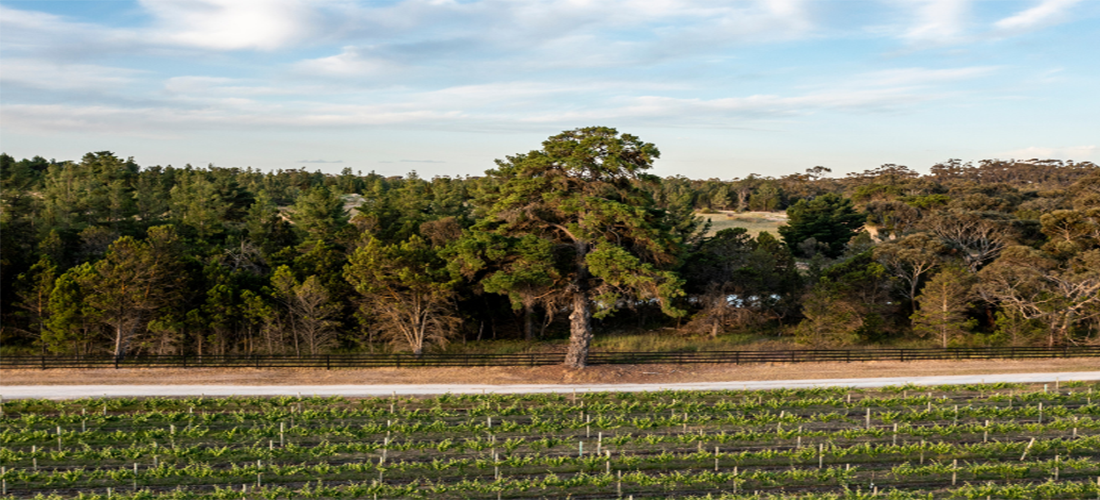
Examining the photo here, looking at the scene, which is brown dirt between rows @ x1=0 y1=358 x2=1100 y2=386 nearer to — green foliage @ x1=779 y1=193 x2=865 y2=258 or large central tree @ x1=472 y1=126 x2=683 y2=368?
large central tree @ x1=472 y1=126 x2=683 y2=368

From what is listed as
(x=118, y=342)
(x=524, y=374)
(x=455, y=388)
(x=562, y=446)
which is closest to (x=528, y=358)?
(x=524, y=374)

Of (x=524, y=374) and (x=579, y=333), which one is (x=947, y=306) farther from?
(x=524, y=374)

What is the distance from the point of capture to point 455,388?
27969 millimetres

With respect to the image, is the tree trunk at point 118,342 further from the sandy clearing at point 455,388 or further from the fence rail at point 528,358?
the sandy clearing at point 455,388

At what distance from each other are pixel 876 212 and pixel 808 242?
18.4 m

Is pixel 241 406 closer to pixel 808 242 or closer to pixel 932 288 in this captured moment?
pixel 932 288

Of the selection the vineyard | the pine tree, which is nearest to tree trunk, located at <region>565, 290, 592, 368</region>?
the vineyard

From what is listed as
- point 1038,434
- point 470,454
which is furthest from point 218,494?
point 1038,434

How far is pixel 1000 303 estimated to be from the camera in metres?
41.8

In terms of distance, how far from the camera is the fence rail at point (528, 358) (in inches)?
1270

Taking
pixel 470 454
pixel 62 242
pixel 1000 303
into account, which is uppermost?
pixel 62 242

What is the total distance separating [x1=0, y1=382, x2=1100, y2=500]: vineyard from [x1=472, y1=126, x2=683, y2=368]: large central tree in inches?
238

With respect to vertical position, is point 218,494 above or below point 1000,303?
below

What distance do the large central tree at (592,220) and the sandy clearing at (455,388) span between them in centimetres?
406
